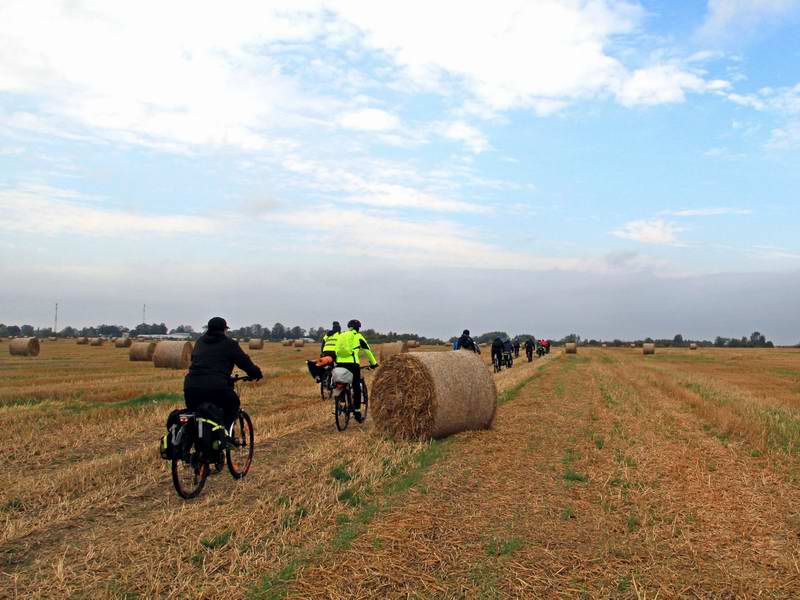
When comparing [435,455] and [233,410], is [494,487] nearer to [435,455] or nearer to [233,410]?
[435,455]

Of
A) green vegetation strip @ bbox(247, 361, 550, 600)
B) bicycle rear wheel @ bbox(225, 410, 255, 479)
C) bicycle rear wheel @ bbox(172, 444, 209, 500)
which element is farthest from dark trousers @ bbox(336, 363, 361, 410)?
bicycle rear wheel @ bbox(172, 444, 209, 500)

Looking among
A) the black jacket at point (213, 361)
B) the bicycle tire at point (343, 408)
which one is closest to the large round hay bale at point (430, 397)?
the bicycle tire at point (343, 408)

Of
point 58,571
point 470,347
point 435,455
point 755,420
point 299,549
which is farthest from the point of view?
point 470,347

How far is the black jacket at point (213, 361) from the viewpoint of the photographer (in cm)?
862

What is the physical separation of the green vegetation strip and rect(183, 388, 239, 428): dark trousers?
1.53 m

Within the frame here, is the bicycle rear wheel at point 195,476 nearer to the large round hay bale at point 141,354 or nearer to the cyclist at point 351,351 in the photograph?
the cyclist at point 351,351

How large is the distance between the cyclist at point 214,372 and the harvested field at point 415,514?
1070mm

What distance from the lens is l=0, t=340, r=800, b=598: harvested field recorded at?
219 inches

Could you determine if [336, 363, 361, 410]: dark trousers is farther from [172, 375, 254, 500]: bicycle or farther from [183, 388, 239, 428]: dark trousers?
[172, 375, 254, 500]: bicycle

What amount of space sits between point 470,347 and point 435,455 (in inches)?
628

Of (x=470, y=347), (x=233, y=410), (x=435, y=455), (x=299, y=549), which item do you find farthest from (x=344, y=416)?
(x=470, y=347)

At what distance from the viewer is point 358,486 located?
847cm

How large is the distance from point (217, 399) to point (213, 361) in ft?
1.59

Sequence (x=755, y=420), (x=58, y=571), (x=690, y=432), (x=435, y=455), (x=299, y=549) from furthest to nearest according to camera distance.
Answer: (x=755, y=420), (x=690, y=432), (x=435, y=455), (x=299, y=549), (x=58, y=571)
